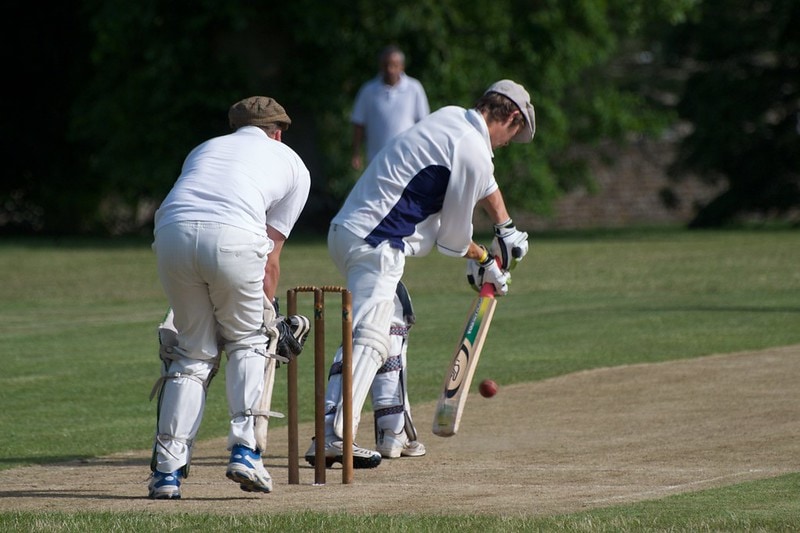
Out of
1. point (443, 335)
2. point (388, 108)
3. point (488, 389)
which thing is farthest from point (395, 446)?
point (388, 108)

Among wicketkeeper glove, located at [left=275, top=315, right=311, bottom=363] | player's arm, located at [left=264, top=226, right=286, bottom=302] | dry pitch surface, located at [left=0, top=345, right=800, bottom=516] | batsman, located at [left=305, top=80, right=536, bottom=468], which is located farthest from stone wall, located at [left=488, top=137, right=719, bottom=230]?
player's arm, located at [left=264, top=226, right=286, bottom=302]

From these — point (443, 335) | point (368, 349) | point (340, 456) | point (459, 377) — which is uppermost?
point (368, 349)

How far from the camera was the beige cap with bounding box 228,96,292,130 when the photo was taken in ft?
21.3

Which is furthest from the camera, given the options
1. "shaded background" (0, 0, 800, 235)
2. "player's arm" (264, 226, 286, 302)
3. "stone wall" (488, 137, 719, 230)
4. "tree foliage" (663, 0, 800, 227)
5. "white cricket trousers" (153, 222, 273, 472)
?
"stone wall" (488, 137, 719, 230)

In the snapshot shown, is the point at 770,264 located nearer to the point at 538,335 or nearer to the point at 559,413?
the point at 538,335

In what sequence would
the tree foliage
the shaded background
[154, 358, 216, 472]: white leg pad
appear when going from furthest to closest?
the tree foliage
the shaded background
[154, 358, 216, 472]: white leg pad

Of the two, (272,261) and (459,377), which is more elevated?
(272,261)

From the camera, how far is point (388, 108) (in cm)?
1734

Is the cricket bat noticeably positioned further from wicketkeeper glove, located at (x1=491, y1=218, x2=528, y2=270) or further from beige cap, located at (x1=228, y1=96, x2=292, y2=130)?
beige cap, located at (x1=228, y1=96, x2=292, y2=130)

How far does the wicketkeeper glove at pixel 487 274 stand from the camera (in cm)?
753

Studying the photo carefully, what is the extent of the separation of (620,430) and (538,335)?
167 inches

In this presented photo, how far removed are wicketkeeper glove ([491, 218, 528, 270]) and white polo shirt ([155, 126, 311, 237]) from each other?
1.46 metres

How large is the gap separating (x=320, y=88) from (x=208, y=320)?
20.0m

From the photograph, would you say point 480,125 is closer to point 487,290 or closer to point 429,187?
point 429,187
